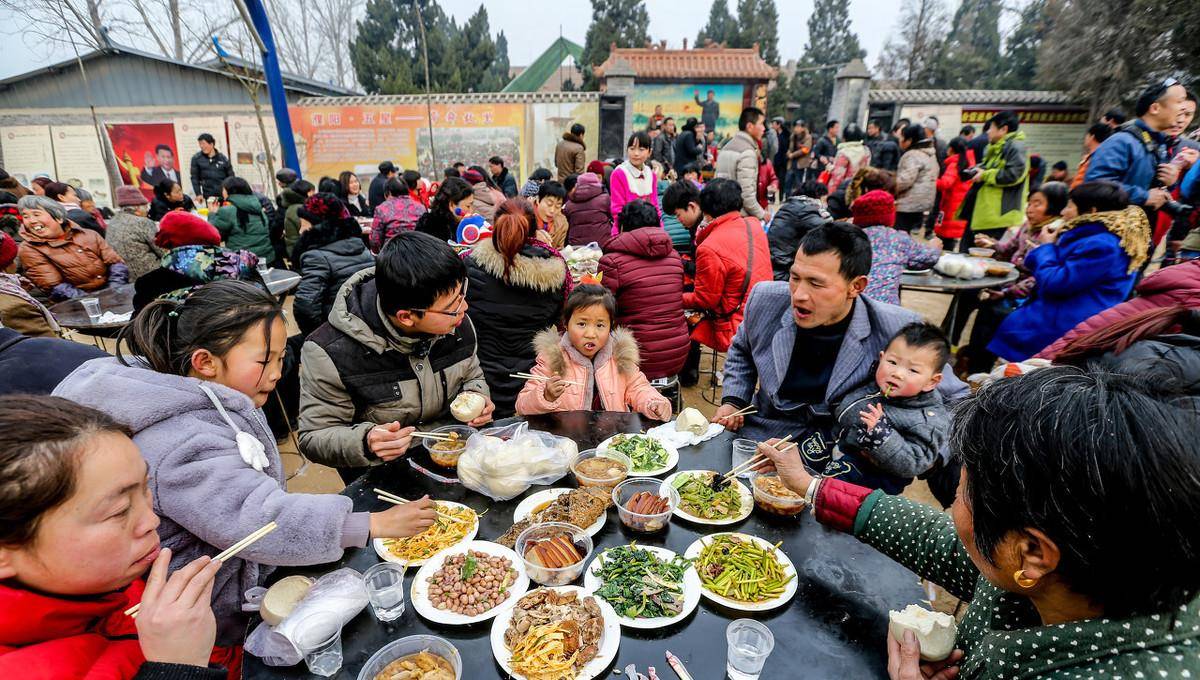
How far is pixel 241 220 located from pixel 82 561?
7851mm

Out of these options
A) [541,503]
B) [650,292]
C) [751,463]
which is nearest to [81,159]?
[650,292]

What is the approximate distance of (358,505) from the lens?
221 cm

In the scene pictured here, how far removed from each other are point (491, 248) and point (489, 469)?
2.17m

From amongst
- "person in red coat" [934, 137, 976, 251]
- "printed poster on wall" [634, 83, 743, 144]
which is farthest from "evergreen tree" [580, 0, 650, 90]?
"person in red coat" [934, 137, 976, 251]

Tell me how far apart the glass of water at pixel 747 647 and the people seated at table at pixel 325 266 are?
437 cm

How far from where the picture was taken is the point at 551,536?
1.90m

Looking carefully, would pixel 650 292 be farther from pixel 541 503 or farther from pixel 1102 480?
pixel 1102 480

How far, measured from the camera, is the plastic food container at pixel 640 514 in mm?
2018

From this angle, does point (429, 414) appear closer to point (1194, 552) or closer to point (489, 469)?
point (489, 469)

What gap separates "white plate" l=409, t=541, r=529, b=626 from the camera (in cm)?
163

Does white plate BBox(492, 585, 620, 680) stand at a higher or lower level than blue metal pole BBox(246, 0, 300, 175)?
lower

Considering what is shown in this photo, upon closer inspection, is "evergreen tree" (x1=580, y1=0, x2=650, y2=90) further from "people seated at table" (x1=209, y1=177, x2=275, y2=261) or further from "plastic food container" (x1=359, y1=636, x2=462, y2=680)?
"plastic food container" (x1=359, y1=636, x2=462, y2=680)

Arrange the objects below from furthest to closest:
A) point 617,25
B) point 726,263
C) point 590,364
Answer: point 617,25, point 726,263, point 590,364

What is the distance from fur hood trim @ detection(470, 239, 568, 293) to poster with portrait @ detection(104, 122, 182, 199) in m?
16.3
